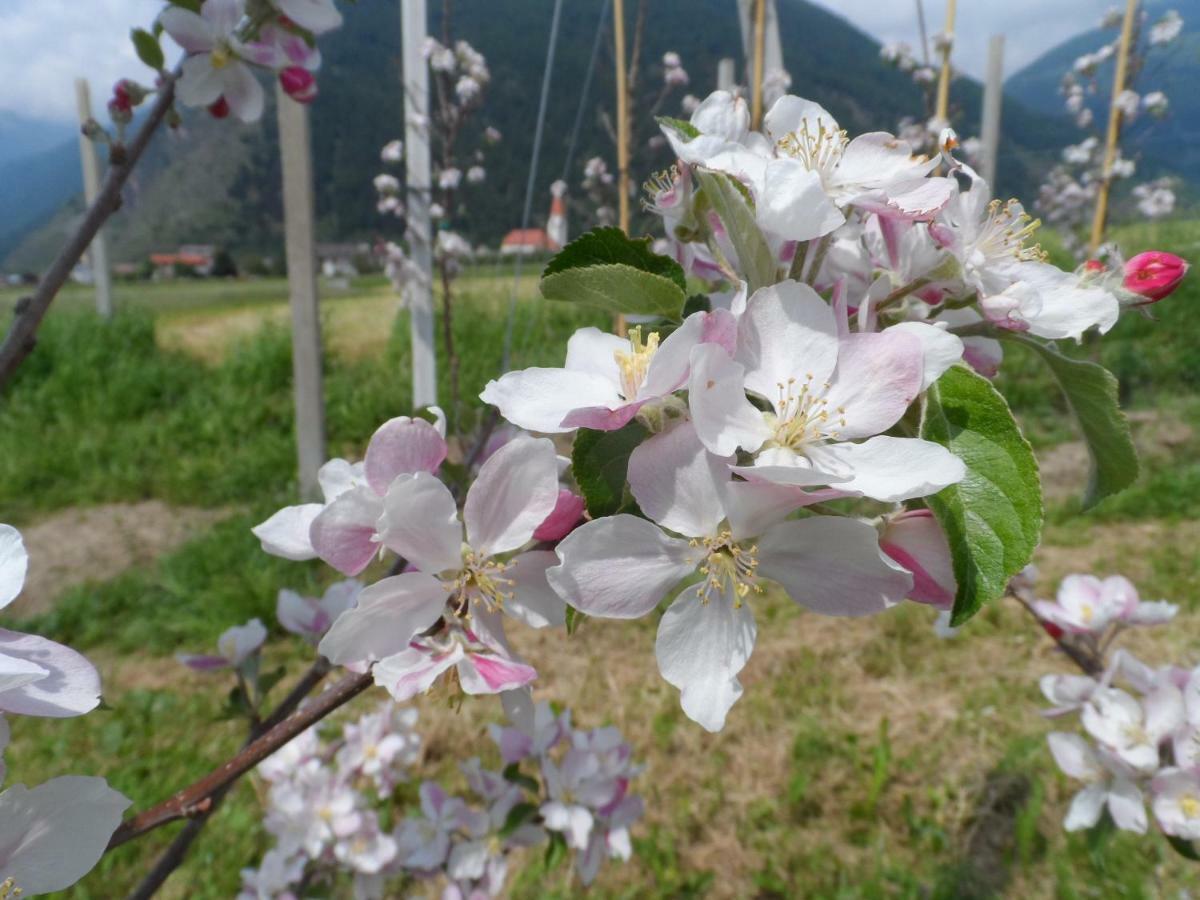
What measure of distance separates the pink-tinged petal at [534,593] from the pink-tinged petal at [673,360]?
0.40 ft

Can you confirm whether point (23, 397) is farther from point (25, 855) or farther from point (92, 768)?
point (25, 855)

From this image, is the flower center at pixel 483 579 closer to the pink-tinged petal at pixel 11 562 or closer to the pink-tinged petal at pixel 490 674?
the pink-tinged petal at pixel 490 674

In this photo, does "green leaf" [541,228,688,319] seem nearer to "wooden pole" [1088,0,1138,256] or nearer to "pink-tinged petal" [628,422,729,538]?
"pink-tinged petal" [628,422,729,538]

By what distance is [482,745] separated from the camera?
200cm

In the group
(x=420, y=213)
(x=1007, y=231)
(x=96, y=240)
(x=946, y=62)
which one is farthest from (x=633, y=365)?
(x=96, y=240)

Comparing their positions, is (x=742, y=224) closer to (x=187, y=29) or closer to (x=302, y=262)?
(x=187, y=29)

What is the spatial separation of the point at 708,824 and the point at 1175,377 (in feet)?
12.6

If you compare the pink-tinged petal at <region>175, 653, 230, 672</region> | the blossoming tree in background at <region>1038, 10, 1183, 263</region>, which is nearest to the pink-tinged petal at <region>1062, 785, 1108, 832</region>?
the pink-tinged petal at <region>175, 653, 230, 672</region>

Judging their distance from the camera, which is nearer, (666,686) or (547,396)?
(547,396)

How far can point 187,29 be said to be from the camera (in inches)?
32.3

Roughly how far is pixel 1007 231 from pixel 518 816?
0.94 m

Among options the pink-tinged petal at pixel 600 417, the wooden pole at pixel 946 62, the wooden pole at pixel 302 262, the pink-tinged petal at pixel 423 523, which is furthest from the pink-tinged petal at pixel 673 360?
the wooden pole at pixel 946 62

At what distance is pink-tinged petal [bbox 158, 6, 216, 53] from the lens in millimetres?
801

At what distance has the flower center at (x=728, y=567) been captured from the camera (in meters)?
0.42
